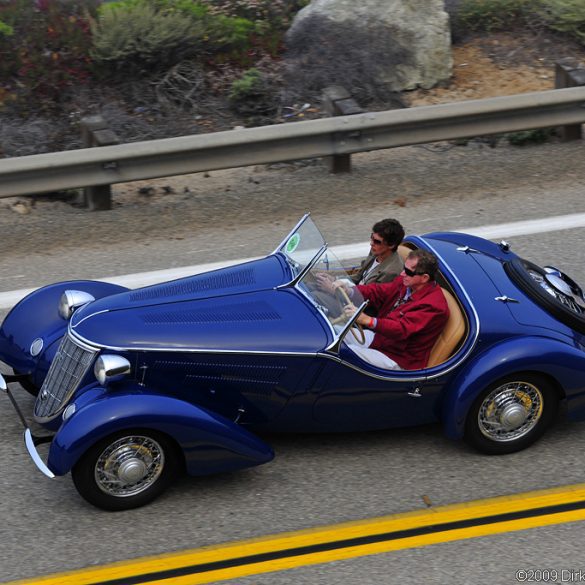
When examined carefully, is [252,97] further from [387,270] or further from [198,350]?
[198,350]

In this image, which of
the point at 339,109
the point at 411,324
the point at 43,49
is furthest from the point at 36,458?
the point at 43,49

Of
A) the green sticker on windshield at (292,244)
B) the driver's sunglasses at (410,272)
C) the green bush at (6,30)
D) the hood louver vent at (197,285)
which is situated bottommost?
the hood louver vent at (197,285)

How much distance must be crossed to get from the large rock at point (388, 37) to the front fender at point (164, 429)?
6.65 metres

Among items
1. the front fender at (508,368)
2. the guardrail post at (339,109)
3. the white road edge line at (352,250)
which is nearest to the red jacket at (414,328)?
the front fender at (508,368)

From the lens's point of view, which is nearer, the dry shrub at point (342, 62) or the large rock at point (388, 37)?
the dry shrub at point (342, 62)

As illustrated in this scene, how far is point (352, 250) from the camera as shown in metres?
8.46

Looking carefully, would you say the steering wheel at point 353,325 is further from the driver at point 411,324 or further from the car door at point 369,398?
the car door at point 369,398

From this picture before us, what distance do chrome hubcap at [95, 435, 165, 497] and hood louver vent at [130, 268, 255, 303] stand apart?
2.83 feet

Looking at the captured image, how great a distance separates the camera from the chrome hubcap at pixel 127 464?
17.5 ft

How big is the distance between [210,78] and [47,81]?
169 cm

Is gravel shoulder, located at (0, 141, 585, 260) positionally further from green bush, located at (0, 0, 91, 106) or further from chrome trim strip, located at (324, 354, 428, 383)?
chrome trim strip, located at (324, 354, 428, 383)

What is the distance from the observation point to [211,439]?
5.41 m

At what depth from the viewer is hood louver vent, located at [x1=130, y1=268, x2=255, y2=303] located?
593cm

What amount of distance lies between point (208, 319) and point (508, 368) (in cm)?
161
